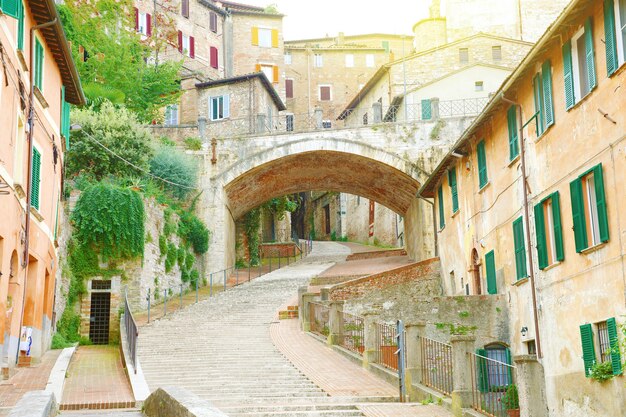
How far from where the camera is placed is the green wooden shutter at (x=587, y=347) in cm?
1454

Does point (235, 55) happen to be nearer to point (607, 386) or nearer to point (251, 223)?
point (251, 223)

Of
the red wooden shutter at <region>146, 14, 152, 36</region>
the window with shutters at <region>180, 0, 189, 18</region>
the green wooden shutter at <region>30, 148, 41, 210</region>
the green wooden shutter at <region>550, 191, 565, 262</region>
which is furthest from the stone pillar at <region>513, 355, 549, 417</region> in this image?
the window with shutters at <region>180, 0, 189, 18</region>

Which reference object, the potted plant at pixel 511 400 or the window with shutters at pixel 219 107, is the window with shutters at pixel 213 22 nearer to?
the window with shutters at pixel 219 107

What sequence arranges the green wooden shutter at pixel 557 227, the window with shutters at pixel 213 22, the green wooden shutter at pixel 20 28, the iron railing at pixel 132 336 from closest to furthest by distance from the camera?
the green wooden shutter at pixel 20 28 < the green wooden shutter at pixel 557 227 < the iron railing at pixel 132 336 < the window with shutters at pixel 213 22

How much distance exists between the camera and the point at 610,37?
1327 cm

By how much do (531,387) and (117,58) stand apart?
34.0 meters

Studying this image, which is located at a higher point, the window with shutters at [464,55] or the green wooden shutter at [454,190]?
the window with shutters at [464,55]

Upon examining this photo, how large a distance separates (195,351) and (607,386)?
9.45 meters

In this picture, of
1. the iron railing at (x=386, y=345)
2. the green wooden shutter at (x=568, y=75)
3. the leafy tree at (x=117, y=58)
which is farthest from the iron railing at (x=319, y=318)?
the leafy tree at (x=117, y=58)

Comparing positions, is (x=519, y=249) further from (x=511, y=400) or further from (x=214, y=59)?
(x=214, y=59)

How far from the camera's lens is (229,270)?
36.9 meters

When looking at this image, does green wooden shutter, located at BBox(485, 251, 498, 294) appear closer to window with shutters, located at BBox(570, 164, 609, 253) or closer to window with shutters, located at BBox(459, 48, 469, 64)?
window with shutters, located at BBox(570, 164, 609, 253)

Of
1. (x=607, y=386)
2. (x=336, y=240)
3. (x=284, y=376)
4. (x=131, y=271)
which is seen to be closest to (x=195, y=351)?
(x=284, y=376)

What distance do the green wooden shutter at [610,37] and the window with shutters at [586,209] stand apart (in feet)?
5.77
